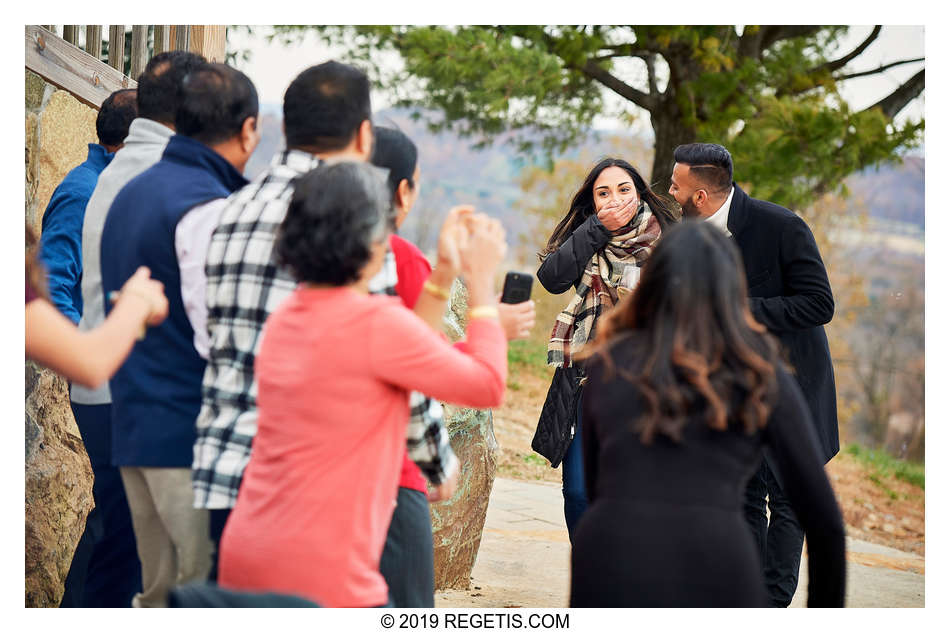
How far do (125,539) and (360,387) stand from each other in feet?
3.49

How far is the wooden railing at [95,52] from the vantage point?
322 cm

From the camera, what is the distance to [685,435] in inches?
63.6

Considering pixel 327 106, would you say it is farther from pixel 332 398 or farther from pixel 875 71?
pixel 875 71

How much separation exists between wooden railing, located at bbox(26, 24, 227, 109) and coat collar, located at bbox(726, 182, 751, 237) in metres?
1.96

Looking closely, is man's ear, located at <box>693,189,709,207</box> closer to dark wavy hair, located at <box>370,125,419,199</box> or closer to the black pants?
dark wavy hair, located at <box>370,125,419,199</box>

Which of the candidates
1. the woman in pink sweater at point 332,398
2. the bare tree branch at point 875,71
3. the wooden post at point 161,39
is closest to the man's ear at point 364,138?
the woman in pink sweater at point 332,398

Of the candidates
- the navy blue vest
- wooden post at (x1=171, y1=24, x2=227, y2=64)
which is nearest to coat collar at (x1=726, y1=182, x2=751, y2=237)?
the navy blue vest

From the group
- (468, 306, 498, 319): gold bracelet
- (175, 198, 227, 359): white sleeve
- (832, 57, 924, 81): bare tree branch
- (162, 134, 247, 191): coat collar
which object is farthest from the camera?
(832, 57, 924, 81): bare tree branch

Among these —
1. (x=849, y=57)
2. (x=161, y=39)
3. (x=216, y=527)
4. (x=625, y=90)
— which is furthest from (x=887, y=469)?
(x=216, y=527)

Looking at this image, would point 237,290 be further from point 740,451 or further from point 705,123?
point 705,123

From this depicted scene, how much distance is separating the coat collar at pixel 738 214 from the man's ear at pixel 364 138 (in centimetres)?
171

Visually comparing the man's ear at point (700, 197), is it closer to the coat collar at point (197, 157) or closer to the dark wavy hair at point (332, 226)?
the coat collar at point (197, 157)

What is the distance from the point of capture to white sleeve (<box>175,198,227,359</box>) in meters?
1.92
